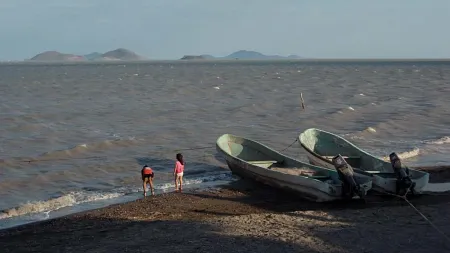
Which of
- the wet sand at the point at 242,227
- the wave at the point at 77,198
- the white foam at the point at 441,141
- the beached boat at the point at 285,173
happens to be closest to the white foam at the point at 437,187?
the wet sand at the point at 242,227

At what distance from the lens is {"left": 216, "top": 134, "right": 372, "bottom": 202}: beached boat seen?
1476 cm

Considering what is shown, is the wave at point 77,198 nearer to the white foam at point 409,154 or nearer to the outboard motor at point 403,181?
the outboard motor at point 403,181

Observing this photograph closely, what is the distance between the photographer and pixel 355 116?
121ft

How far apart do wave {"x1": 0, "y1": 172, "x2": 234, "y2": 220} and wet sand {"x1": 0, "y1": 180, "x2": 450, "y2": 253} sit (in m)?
1.91

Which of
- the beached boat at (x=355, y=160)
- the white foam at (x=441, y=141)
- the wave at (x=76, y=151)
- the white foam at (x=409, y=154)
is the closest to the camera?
the beached boat at (x=355, y=160)

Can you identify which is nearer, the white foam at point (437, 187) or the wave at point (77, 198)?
the wave at point (77, 198)

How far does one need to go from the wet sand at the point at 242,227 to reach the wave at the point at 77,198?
191 centimetres

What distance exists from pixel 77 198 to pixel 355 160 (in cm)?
857

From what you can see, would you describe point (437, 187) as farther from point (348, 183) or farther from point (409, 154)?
point (409, 154)

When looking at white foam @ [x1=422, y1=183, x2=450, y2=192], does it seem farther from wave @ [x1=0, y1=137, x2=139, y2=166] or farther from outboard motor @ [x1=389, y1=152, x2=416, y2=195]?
wave @ [x1=0, y1=137, x2=139, y2=166]

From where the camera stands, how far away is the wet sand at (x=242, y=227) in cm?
1066

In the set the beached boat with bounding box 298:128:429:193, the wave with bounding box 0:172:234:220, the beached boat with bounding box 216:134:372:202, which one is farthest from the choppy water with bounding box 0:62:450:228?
the beached boat with bounding box 298:128:429:193

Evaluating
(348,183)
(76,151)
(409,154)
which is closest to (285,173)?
(348,183)

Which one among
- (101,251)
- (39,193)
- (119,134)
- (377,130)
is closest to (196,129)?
(119,134)
